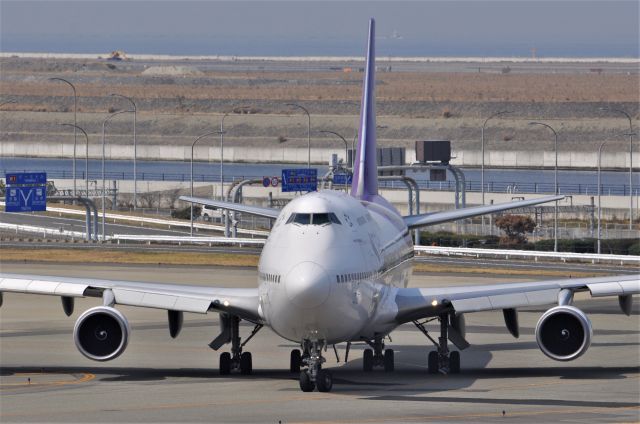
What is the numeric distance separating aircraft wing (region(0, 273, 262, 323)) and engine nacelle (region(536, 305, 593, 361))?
704 cm

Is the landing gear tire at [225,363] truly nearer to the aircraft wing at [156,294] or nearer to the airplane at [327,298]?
the airplane at [327,298]

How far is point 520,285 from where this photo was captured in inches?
1465

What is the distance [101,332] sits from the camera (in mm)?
35188

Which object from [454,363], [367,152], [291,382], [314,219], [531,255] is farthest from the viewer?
[531,255]

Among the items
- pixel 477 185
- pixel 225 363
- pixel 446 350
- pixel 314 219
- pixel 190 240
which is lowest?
pixel 225 363

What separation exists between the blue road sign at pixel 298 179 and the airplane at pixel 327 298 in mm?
68766

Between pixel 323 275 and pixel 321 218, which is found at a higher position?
pixel 321 218

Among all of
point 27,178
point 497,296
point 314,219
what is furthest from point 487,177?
point 314,219

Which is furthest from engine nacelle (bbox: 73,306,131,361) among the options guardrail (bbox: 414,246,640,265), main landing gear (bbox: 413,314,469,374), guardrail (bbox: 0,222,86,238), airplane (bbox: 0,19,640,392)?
guardrail (bbox: 0,222,86,238)

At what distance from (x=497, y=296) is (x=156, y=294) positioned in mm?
8722

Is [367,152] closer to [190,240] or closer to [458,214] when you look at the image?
[458,214]

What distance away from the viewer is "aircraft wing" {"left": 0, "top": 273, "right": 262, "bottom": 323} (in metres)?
35.7

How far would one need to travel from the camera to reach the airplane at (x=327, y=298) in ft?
107

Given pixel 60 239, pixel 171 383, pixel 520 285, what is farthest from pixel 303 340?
pixel 60 239
